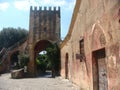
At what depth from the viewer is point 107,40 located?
7887 millimetres

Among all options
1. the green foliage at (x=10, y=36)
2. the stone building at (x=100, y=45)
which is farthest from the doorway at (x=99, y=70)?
the green foliage at (x=10, y=36)

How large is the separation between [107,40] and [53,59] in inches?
842

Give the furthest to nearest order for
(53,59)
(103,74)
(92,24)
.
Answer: (53,59), (92,24), (103,74)

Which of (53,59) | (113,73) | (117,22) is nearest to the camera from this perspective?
(117,22)

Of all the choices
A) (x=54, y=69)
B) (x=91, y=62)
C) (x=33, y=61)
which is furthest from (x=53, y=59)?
(x=91, y=62)

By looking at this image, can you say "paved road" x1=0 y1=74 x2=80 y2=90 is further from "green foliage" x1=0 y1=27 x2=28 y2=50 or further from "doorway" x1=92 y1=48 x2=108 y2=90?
"green foliage" x1=0 y1=27 x2=28 y2=50

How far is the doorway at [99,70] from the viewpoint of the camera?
9039 millimetres

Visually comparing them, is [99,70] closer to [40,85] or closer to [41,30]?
[40,85]

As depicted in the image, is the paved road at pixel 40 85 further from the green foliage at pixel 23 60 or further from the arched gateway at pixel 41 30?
the arched gateway at pixel 41 30

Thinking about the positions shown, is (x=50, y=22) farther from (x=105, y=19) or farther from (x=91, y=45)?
(x=105, y=19)

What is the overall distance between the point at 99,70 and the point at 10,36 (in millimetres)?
38037

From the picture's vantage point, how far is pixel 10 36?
1816 inches

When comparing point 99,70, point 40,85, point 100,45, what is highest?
point 100,45

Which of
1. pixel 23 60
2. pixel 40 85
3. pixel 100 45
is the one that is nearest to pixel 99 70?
pixel 100 45
